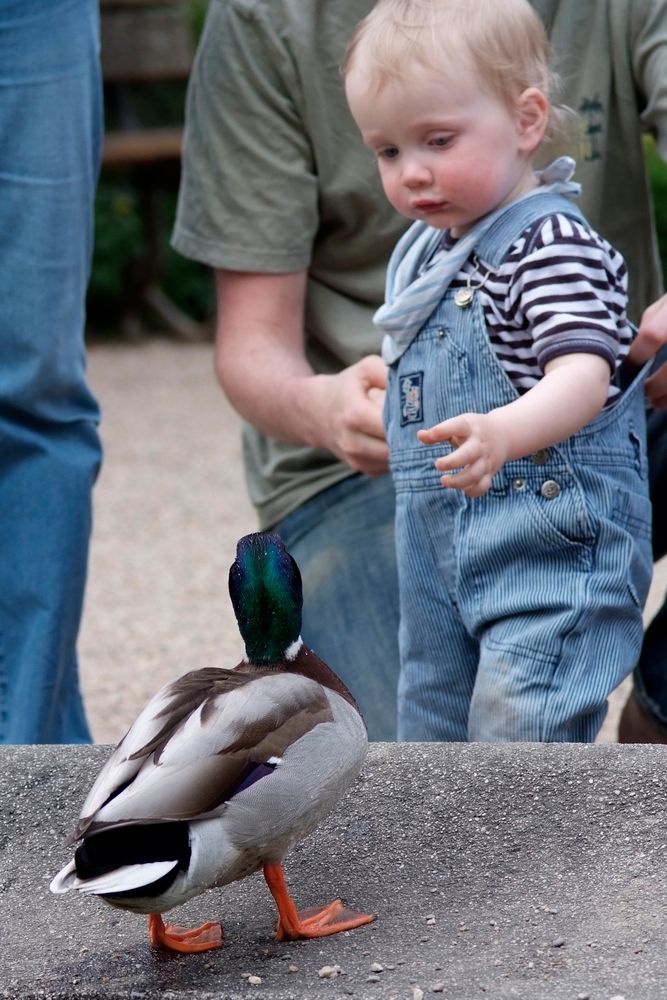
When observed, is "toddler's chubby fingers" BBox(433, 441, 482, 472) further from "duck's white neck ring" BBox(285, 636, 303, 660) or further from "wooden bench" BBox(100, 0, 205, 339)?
"wooden bench" BBox(100, 0, 205, 339)

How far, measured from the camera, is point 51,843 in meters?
1.55

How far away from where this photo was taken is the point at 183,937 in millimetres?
1343

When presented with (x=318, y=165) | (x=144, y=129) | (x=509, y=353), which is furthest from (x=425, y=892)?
(x=144, y=129)

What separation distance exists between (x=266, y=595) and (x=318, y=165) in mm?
1277

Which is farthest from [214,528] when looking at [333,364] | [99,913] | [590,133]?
[99,913]

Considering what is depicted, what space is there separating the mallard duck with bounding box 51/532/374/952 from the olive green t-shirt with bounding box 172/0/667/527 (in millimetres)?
1134

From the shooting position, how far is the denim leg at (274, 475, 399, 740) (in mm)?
2498

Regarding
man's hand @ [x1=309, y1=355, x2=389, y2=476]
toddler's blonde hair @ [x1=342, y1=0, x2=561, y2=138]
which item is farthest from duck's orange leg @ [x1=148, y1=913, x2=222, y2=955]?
toddler's blonde hair @ [x1=342, y1=0, x2=561, y2=138]

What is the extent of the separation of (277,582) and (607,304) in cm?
62

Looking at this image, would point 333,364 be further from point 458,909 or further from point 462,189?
point 458,909

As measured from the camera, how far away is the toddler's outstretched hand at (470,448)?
1499 millimetres

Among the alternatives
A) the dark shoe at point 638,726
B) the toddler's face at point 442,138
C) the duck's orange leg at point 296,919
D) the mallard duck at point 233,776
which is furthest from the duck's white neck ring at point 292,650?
the dark shoe at point 638,726

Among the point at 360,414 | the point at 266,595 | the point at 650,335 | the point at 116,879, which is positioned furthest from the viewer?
the point at 360,414

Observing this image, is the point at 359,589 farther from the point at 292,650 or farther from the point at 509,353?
the point at 292,650
